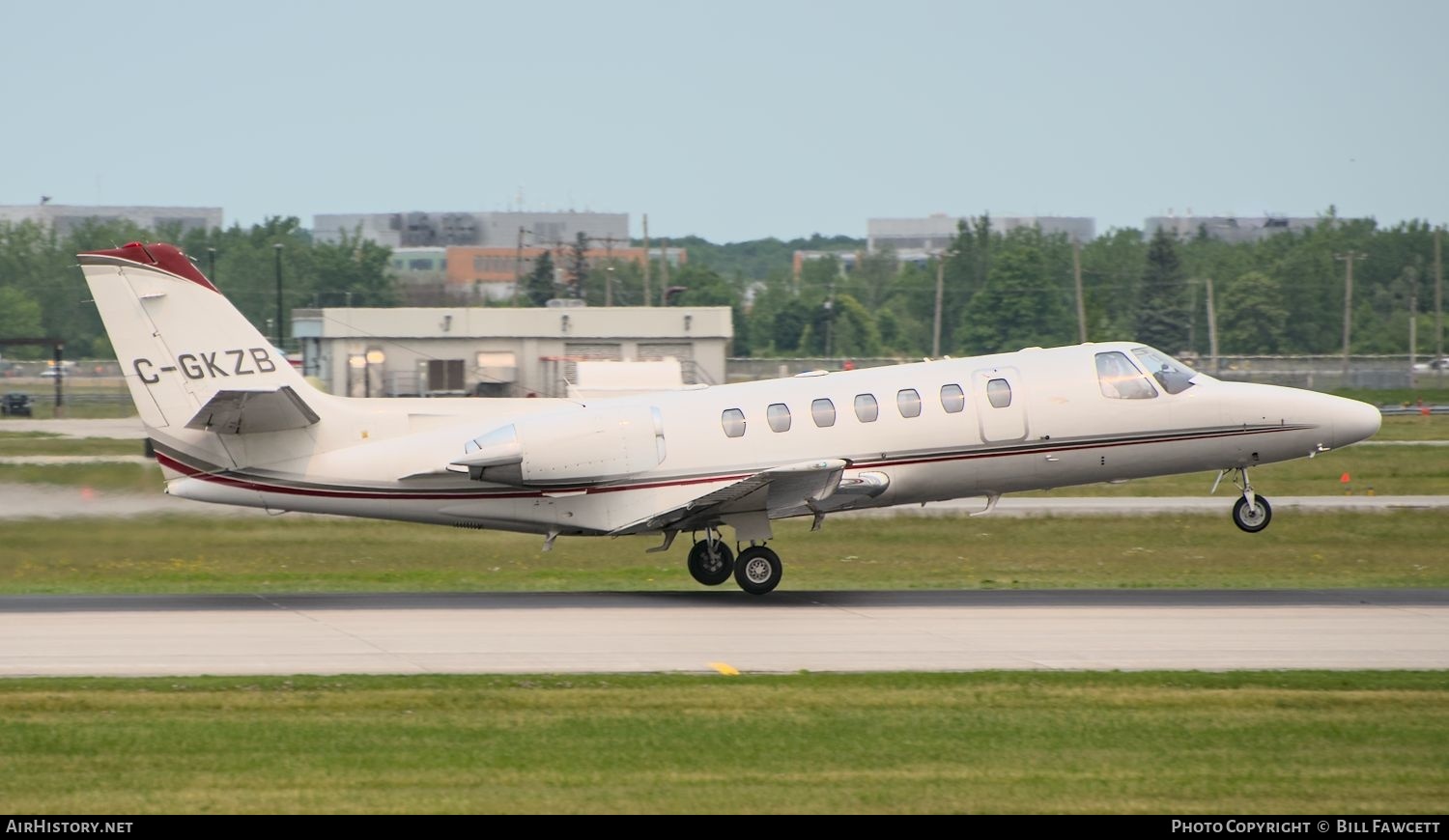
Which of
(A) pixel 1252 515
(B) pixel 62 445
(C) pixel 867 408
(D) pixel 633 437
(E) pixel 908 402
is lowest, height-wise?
(B) pixel 62 445

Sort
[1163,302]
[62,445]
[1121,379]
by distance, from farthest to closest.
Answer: [1163,302] < [62,445] < [1121,379]

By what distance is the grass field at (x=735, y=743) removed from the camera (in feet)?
37.0

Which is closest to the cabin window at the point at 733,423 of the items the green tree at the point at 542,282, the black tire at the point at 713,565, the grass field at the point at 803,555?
the black tire at the point at 713,565

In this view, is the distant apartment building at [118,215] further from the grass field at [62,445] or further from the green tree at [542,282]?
the grass field at [62,445]

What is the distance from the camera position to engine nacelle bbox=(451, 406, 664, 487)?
21.8 metres

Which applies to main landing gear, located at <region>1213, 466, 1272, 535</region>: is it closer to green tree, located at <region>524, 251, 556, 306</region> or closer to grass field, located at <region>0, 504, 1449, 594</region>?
grass field, located at <region>0, 504, 1449, 594</region>

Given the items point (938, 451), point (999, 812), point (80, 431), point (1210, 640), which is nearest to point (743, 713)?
point (999, 812)

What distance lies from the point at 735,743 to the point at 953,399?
10313 millimetres

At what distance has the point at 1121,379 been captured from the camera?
2291 cm

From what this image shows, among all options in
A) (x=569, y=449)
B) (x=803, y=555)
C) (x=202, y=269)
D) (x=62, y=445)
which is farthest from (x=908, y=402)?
(x=202, y=269)

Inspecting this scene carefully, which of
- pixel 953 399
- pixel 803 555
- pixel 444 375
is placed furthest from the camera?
pixel 444 375

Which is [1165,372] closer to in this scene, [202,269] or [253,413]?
[253,413]

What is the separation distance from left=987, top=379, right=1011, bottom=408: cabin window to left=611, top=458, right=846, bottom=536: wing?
2.57 m
